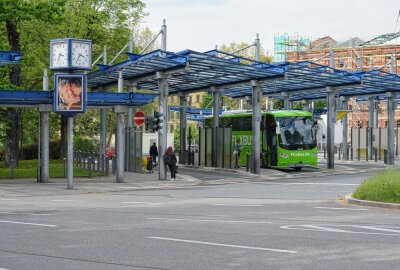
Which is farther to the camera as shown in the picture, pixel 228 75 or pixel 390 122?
pixel 390 122

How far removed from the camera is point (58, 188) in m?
30.5

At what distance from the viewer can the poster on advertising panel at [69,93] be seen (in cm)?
3052

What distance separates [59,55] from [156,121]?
7.16m

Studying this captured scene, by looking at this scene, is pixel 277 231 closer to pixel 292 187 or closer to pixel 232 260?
pixel 232 260

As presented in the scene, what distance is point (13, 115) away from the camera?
145 ft

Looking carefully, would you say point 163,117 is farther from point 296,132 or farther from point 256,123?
Answer: point 296,132

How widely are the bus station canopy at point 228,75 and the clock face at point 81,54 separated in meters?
2.39

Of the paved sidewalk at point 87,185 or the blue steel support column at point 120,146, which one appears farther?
the blue steel support column at point 120,146

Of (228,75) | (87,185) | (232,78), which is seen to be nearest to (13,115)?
(232,78)

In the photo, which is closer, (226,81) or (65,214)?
(65,214)

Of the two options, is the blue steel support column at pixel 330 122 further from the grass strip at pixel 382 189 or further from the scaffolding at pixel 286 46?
the scaffolding at pixel 286 46

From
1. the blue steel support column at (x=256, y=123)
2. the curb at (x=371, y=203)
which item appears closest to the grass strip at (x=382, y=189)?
the curb at (x=371, y=203)

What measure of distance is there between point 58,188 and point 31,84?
20953mm

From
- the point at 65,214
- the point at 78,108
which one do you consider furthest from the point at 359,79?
the point at 65,214
